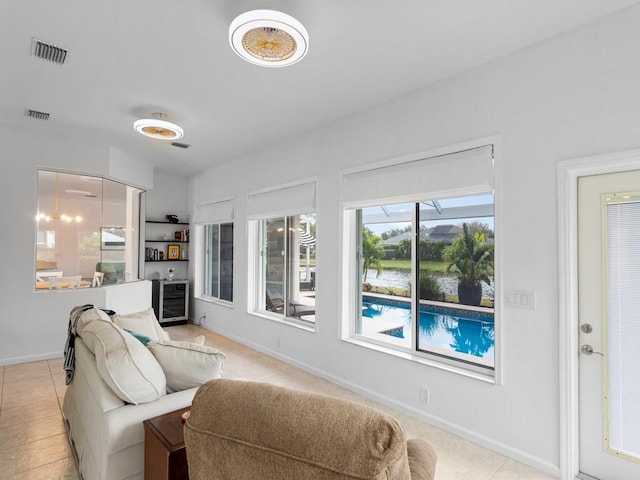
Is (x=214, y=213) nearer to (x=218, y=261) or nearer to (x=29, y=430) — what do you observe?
(x=218, y=261)

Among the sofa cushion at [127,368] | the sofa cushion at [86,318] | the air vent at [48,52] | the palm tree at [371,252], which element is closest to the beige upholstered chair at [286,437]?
the sofa cushion at [127,368]

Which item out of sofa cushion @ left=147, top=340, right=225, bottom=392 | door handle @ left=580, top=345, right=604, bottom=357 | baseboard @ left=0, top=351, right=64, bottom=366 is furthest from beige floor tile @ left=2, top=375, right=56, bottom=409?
door handle @ left=580, top=345, right=604, bottom=357

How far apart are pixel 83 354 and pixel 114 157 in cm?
376

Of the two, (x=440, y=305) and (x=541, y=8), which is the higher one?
(x=541, y=8)

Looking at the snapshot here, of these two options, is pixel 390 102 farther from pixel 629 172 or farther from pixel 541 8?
pixel 629 172

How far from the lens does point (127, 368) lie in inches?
68.1

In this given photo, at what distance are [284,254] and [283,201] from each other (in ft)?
2.56

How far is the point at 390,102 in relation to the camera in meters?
3.31

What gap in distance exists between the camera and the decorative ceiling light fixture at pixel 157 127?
3.49 meters

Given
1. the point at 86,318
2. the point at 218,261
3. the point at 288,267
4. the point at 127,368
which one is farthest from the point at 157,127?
the point at 218,261

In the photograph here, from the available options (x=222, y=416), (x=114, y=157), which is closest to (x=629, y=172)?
(x=222, y=416)

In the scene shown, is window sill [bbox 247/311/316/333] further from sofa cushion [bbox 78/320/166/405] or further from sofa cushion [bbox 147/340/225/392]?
sofa cushion [bbox 78/320/166/405]

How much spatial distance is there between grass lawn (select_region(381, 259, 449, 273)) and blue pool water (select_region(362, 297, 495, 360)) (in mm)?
333

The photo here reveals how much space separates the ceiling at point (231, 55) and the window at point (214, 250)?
2.12m
